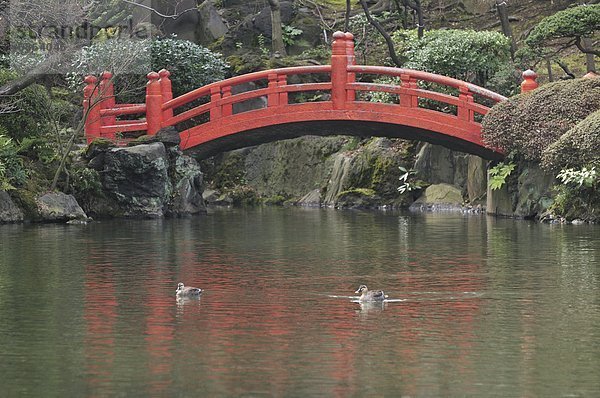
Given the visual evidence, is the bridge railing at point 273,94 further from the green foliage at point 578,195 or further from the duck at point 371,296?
the duck at point 371,296

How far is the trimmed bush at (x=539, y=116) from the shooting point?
29.4 m

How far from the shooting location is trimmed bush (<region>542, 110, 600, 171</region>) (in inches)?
1089

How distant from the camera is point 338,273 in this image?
1892cm

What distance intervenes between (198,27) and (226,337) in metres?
33.8

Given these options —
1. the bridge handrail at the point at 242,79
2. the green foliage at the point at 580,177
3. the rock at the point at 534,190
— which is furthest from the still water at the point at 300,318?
the bridge handrail at the point at 242,79

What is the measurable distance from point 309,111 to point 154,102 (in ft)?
12.6

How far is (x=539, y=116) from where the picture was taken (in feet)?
97.5

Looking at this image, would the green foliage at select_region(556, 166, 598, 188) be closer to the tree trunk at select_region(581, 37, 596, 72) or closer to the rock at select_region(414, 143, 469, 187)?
the tree trunk at select_region(581, 37, 596, 72)

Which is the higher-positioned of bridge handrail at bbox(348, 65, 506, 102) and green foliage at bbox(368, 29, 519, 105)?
green foliage at bbox(368, 29, 519, 105)

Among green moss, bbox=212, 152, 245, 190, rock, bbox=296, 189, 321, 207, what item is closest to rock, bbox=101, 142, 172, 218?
rock, bbox=296, 189, 321, 207

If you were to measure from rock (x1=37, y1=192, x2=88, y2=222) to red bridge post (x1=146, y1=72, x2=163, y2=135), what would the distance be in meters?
3.75

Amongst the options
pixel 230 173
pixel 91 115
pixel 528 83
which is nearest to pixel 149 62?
pixel 91 115

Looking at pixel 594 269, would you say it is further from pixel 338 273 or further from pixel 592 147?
pixel 592 147

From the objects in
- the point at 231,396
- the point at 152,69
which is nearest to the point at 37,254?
the point at 231,396
